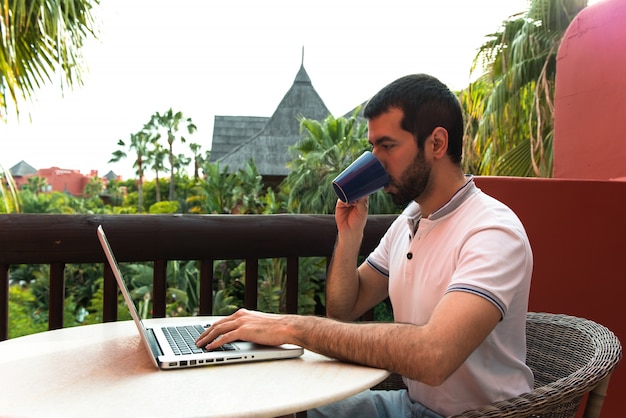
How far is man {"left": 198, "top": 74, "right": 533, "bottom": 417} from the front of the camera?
1026 mm

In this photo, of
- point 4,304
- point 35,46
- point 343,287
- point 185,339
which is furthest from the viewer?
point 35,46

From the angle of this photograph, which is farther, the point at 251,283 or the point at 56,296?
the point at 251,283

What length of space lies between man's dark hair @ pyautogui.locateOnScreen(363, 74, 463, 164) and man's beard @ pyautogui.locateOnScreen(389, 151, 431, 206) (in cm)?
4

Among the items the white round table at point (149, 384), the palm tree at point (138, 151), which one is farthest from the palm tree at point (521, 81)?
the palm tree at point (138, 151)

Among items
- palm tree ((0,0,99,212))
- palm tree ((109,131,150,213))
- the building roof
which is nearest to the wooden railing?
palm tree ((0,0,99,212))

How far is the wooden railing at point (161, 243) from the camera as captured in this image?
168cm

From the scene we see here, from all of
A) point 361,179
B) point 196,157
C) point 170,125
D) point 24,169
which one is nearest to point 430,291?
point 361,179

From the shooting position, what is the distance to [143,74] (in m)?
51.2

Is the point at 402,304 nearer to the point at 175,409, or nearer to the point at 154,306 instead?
the point at 175,409

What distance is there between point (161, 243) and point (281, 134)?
23.3m

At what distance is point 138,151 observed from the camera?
3947 centimetres

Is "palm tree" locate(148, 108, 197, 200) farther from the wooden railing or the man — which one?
the man

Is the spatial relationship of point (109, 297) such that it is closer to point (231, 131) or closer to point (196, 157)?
point (231, 131)

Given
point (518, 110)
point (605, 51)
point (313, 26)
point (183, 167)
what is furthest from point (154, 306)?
point (313, 26)
